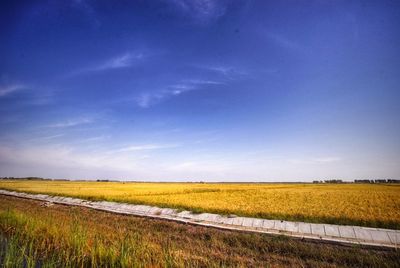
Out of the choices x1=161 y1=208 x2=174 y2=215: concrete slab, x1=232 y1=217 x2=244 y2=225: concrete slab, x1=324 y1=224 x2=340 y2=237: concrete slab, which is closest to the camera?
x1=324 y1=224 x2=340 y2=237: concrete slab

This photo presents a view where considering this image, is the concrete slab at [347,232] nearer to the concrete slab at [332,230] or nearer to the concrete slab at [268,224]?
the concrete slab at [332,230]

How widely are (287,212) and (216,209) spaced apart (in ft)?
18.1

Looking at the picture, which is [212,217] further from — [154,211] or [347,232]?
[347,232]

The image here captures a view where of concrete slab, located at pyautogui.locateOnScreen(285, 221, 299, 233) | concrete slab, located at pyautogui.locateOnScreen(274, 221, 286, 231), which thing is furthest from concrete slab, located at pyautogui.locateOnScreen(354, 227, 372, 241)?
concrete slab, located at pyautogui.locateOnScreen(274, 221, 286, 231)

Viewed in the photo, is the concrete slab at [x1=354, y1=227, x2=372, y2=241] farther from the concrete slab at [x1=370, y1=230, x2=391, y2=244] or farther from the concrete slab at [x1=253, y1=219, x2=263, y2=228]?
the concrete slab at [x1=253, y1=219, x2=263, y2=228]

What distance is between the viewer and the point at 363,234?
1279 cm

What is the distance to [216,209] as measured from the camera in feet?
65.7

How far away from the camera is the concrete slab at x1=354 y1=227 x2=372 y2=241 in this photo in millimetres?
12496

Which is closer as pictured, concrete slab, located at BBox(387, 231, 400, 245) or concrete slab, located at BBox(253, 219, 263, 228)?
concrete slab, located at BBox(387, 231, 400, 245)

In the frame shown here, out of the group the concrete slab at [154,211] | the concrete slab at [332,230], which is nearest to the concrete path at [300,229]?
the concrete slab at [332,230]

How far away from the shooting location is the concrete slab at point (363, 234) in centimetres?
1250

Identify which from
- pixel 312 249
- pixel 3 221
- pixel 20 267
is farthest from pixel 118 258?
pixel 3 221

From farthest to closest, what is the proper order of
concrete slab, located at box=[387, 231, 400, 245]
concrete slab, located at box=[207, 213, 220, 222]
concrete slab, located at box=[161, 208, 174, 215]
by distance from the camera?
concrete slab, located at box=[161, 208, 174, 215], concrete slab, located at box=[207, 213, 220, 222], concrete slab, located at box=[387, 231, 400, 245]

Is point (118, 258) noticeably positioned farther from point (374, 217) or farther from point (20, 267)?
point (374, 217)
